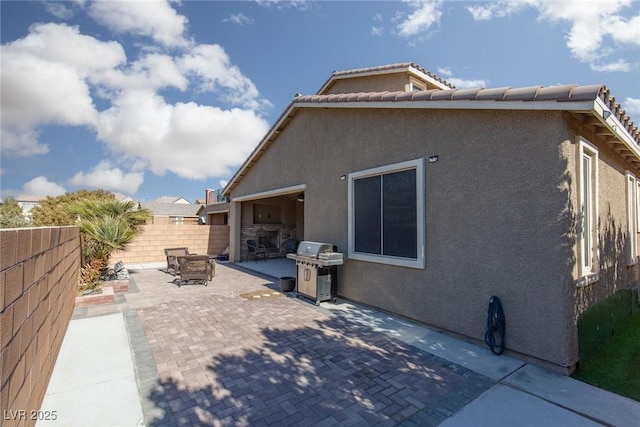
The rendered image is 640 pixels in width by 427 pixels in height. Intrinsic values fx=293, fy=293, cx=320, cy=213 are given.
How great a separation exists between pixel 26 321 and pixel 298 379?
331 centimetres

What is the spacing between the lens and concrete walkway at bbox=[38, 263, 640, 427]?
11.5 feet

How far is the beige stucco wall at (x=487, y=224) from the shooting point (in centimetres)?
459

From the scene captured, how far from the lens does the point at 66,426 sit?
3336 mm

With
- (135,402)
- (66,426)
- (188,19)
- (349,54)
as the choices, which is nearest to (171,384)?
(135,402)

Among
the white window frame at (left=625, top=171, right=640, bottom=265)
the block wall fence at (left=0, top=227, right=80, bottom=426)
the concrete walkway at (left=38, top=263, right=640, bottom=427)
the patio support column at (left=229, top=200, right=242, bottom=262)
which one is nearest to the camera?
the block wall fence at (left=0, top=227, right=80, bottom=426)

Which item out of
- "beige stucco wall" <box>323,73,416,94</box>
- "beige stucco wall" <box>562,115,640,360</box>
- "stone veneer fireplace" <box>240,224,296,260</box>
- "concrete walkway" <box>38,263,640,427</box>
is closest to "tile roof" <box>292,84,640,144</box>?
"beige stucco wall" <box>562,115,640,360</box>

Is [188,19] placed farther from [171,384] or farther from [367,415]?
[367,415]

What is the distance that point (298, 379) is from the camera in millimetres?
4348

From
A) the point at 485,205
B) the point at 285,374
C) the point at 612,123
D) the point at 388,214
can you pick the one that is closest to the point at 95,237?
the point at 285,374

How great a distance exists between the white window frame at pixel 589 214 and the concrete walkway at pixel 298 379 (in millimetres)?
2120

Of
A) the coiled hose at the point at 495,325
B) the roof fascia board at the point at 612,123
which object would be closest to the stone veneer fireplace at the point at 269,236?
the coiled hose at the point at 495,325

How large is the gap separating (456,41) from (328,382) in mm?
10134

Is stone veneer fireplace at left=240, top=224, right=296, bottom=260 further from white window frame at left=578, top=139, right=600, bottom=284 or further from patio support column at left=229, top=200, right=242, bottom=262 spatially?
white window frame at left=578, top=139, right=600, bottom=284

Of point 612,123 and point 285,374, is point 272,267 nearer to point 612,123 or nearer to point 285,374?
point 285,374
